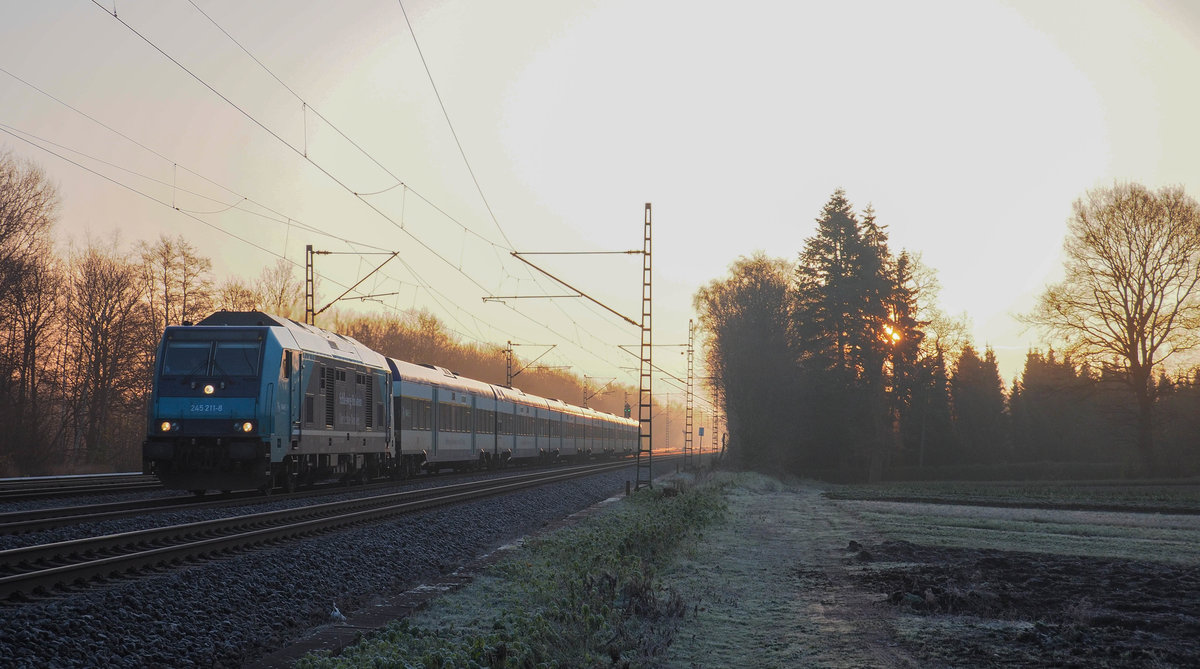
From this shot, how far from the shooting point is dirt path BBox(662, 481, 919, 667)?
7707 mm

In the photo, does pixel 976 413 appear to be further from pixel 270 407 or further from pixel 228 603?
pixel 228 603

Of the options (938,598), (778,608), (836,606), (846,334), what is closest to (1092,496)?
(846,334)

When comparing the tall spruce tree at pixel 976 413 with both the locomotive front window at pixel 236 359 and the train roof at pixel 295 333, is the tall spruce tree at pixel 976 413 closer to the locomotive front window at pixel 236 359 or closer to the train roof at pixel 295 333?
the train roof at pixel 295 333

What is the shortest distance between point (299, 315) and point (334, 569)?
2266 inches

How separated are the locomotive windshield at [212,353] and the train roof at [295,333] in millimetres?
426

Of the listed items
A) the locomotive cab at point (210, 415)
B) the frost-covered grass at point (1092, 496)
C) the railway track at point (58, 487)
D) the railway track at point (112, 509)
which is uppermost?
the locomotive cab at point (210, 415)

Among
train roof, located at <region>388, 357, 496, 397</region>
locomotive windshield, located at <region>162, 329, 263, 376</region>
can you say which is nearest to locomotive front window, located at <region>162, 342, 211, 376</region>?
locomotive windshield, located at <region>162, 329, 263, 376</region>

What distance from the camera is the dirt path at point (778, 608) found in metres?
7.71

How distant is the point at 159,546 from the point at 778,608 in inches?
310

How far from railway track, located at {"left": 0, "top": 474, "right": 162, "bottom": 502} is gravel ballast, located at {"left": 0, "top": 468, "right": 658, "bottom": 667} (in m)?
9.40

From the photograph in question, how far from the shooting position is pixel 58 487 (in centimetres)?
2467

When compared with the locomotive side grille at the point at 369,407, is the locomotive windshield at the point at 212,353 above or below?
above

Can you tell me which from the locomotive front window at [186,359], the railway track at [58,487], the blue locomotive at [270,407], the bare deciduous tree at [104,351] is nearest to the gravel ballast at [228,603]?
the blue locomotive at [270,407]

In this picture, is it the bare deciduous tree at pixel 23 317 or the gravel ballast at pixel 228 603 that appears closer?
the gravel ballast at pixel 228 603
